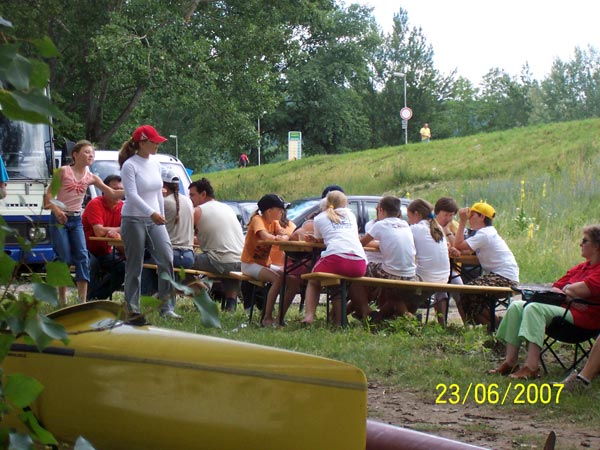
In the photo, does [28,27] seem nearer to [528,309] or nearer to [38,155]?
[38,155]

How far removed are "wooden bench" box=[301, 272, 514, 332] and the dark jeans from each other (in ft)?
8.01

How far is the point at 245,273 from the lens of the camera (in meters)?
10.4

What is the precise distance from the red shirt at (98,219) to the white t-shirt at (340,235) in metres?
2.53

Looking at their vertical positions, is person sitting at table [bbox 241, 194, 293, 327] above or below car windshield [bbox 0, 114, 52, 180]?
below

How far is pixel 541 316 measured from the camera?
291 inches

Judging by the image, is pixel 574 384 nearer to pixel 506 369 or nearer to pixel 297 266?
pixel 506 369

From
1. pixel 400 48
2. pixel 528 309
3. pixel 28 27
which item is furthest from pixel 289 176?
pixel 400 48

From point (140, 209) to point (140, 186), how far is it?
0.22 meters

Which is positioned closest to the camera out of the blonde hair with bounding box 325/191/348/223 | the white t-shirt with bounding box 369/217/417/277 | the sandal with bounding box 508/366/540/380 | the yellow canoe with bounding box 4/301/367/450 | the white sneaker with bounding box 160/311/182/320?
the yellow canoe with bounding box 4/301/367/450

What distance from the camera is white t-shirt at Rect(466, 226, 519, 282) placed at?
9.75 meters

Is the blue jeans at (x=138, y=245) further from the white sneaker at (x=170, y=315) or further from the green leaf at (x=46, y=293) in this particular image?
the green leaf at (x=46, y=293)

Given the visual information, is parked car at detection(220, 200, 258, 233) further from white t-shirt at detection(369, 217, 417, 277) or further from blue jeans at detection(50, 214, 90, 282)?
white t-shirt at detection(369, 217, 417, 277)

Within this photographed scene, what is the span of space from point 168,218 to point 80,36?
60.7 feet

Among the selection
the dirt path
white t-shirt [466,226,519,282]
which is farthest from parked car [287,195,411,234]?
the dirt path
